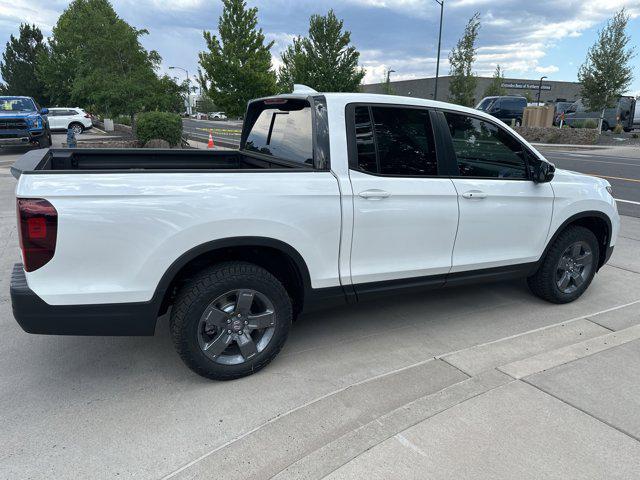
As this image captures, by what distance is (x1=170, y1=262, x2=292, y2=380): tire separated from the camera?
2791 mm

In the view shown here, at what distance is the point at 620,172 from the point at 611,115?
2070cm

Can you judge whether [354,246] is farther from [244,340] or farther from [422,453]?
[422,453]

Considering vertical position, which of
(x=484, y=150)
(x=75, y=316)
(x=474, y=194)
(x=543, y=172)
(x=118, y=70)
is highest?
(x=118, y=70)

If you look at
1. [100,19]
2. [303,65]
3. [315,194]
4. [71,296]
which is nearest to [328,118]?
[315,194]

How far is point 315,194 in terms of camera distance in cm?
296

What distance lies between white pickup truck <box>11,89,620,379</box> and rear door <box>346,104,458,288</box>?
0.03 feet

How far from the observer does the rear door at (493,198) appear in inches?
→ 141

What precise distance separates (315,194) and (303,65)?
73.9 ft

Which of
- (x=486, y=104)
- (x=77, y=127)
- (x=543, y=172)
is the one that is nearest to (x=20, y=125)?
(x=77, y=127)

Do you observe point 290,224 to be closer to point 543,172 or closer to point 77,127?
point 543,172

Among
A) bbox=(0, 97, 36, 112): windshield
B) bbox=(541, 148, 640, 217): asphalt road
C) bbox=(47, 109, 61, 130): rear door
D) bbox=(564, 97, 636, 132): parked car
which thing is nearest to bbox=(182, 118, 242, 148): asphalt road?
bbox=(0, 97, 36, 112): windshield

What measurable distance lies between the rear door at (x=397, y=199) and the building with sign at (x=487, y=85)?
57698 millimetres

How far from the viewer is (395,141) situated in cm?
337

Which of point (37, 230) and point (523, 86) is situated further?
point (523, 86)
